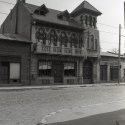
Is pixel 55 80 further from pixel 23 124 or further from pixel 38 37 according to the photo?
pixel 23 124

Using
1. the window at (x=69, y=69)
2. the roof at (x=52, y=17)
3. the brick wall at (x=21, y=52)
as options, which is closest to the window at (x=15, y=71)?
the brick wall at (x=21, y=52)

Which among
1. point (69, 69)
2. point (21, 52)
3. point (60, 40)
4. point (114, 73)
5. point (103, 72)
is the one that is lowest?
point (114, 73)

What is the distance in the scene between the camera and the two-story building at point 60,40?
28531mm

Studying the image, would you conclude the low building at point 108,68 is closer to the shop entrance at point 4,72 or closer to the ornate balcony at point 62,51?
the ornate balcony at point 62,51

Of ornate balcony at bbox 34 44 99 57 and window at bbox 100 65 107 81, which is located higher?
ornate balcony at bbox 34 44 99 57

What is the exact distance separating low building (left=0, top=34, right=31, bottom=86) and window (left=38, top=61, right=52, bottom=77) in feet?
5.73

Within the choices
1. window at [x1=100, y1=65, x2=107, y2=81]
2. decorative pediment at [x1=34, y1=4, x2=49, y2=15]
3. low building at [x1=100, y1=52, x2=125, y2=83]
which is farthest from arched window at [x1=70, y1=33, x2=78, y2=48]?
window at [x1=100, y1=65, x2=107, y2=81]

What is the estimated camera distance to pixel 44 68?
29016 millimetres

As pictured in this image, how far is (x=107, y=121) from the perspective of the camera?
7.96 metres

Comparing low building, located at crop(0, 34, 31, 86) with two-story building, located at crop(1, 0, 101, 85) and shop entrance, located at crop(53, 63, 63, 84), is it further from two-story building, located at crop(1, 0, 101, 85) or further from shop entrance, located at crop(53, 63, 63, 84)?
shop entrance, located at crop(53, 63, 63, 84)

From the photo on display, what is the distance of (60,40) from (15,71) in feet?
27.1

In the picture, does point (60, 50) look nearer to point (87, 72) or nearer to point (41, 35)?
point (41, 35)

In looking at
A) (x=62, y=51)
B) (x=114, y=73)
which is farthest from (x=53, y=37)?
(x=114, y=73)

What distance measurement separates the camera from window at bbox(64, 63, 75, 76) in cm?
3144
